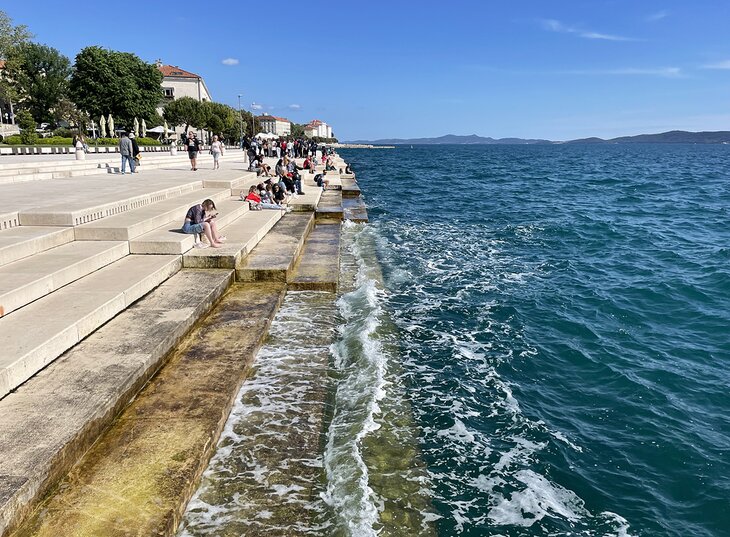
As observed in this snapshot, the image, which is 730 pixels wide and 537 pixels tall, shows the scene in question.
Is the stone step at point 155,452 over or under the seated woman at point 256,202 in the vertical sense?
under

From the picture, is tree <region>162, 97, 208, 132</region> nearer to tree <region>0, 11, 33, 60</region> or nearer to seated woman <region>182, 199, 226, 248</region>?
tree <region>0, 11, 33, 60</region>

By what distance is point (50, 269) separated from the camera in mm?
7480

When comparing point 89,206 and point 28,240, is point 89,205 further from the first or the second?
point 28,240

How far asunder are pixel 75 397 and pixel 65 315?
5.81 feet

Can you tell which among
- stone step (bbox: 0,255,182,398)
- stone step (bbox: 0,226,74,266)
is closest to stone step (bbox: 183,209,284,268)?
stone step (bbox: 0,255,182,398)

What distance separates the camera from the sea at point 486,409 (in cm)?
463

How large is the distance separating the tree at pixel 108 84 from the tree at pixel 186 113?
21.8 m

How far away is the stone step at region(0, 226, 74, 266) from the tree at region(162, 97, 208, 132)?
7273 cm

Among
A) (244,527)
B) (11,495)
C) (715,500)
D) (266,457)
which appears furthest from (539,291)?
(11,495)

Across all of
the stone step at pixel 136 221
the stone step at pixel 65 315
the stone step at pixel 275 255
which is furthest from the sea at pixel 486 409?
the stone step at pixel 136 221

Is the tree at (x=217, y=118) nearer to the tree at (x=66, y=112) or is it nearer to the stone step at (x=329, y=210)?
the tree at (x=66, y=112)

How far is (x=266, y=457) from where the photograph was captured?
4910 mm

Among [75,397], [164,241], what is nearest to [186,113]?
[164,241]

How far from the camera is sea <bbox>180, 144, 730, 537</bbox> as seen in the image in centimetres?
463
